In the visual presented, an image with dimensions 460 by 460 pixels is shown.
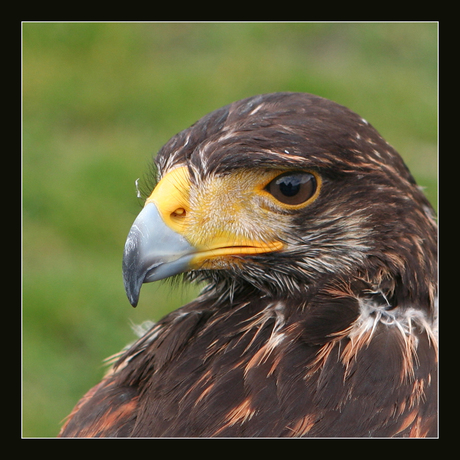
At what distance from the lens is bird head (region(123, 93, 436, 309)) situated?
2.62 metres

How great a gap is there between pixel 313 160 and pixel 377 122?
5.24 meters

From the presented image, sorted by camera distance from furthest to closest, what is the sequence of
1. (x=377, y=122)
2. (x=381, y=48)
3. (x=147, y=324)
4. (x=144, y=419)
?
(x=381, y=48) < (x=377, y=122) < (x=147, y=324) < (x=144, y=419)

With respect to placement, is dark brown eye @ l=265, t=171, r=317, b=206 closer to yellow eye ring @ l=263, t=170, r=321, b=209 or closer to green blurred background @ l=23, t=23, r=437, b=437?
yellow eye ring @ l=263, t=170, r=321, b=209

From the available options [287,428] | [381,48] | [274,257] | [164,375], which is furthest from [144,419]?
[381,48]

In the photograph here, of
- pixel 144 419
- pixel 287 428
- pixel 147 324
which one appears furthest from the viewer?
pixel 147 324

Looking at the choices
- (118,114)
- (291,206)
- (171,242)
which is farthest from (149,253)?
(118,114)

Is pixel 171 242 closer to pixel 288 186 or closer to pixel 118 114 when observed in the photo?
pixel 288 186

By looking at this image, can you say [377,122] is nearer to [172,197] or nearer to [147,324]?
[147,324]

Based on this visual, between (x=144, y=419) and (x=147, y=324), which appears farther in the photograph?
(x=147, y=324)

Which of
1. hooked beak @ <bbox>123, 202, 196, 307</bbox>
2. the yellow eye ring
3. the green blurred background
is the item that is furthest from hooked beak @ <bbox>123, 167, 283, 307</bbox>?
the green blurred background

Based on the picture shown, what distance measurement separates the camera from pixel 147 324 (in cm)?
349

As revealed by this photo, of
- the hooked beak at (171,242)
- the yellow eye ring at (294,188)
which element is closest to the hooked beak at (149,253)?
the hooked beak at (171,242)

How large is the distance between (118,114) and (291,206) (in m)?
5.34

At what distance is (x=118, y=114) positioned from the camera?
765 cm
